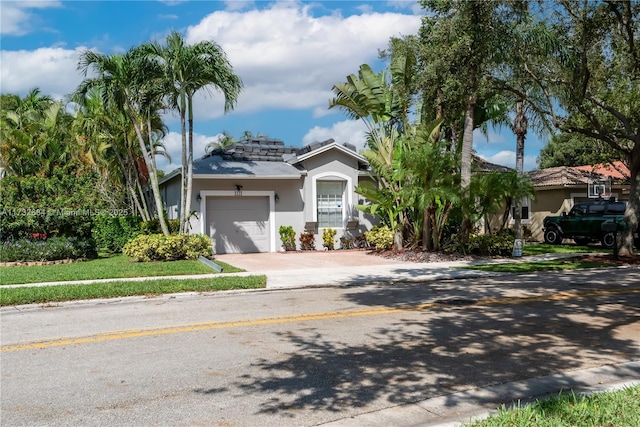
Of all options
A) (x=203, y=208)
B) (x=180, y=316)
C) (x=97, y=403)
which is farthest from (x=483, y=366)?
(x=203, y=208)

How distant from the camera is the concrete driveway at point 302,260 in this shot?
1780 centimetres

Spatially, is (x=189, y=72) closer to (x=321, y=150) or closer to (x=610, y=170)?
(x=321, y=150)

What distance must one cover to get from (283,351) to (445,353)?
1.94m

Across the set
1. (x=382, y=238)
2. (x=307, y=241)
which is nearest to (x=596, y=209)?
(x=382, y=238)

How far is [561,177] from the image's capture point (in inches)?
1129

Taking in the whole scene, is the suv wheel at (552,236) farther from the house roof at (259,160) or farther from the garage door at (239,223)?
the garage door at (239,223)

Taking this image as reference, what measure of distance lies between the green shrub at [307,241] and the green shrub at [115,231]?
646 cm

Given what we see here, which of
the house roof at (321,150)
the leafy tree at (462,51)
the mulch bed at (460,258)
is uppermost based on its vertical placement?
the leafy tree at (462,51)

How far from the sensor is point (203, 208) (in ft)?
72.6

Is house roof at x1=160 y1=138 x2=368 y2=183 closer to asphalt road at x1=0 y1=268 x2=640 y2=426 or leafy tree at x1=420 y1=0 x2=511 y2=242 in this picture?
leafy tree at x1=420 y1=0 x2=511 y2=242

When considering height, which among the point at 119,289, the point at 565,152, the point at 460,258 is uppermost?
the point at 565,152

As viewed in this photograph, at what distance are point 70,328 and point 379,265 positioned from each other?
10701 millimetres

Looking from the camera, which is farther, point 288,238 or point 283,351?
point 288,238

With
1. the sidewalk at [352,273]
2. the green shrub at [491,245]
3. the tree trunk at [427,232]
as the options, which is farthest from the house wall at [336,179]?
the green shrub at [491,245]
